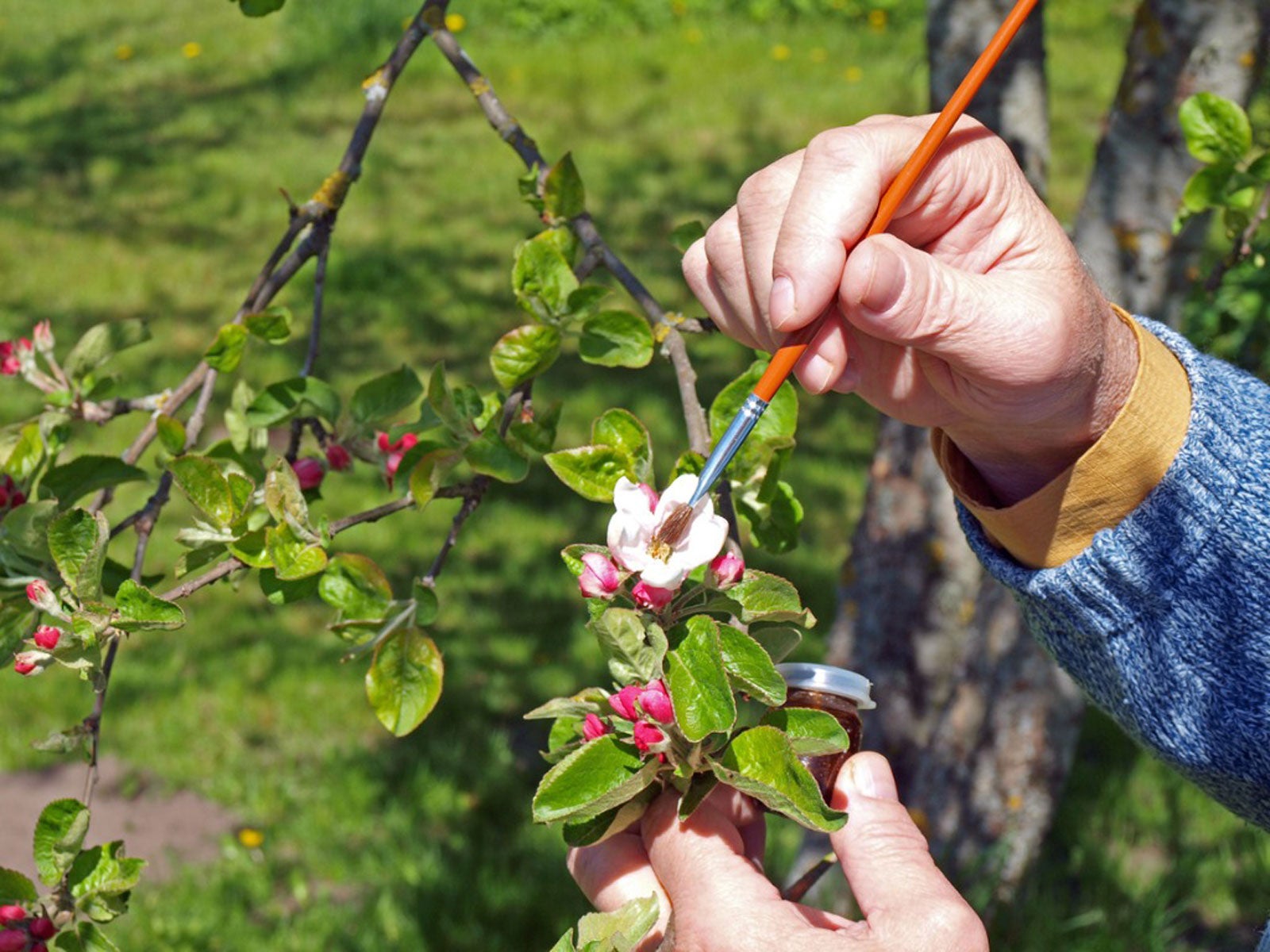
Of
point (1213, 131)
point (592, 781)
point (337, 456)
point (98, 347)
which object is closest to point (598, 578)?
point (592, 781)

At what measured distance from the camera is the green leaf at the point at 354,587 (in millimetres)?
1275

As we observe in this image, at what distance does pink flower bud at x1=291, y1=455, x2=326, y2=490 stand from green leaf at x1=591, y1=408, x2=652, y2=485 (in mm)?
428

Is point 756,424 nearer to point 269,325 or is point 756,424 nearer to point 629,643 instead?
point 629,643

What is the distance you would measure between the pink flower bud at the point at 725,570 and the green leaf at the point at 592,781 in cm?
15

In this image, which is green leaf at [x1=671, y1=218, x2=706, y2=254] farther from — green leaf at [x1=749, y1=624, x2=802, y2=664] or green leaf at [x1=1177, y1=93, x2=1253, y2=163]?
green leaf at [x1=1177, y1=93, x2=1253, y2=163]

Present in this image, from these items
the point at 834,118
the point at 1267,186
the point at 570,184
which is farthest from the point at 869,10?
the point at 570,184

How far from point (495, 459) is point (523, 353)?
0.37 ft

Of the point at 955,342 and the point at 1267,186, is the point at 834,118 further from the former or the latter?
the point at 955,342

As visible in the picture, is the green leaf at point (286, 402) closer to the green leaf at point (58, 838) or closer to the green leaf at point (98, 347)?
the green leaf at point (98, 347)

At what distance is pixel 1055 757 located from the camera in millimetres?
2602

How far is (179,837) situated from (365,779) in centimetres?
44

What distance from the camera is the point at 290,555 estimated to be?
4.10 ft

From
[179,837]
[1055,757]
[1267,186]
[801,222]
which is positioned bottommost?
[179,837]

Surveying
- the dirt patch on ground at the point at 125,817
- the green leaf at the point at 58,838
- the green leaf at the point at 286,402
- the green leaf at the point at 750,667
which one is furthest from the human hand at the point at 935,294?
the dirt patch on ground at the point at 125,817
